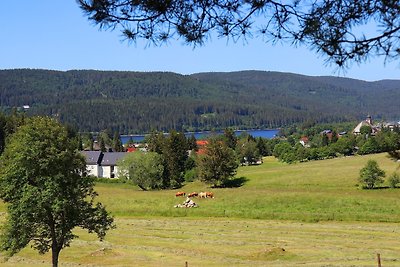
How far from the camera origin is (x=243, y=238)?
41.8m

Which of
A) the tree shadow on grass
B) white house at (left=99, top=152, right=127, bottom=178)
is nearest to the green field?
the tree shadow on grass

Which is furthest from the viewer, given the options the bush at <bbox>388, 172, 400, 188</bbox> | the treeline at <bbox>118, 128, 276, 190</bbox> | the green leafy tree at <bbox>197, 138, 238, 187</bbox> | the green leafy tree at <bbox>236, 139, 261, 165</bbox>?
the green leafy tree at <bbox>236, 139, 261, 165</bbox>

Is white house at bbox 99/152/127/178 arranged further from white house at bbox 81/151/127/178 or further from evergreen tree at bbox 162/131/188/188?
evergreen tree at bbox 162/131/188/188

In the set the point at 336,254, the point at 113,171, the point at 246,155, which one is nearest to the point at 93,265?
the point at 336,254

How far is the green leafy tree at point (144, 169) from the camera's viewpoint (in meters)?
91.3

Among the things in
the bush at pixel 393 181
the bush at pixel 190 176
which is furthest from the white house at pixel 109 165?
the bush at pixel 393 181

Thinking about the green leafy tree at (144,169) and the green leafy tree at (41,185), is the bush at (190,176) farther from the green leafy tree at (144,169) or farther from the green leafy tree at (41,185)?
the green leafy tree at (41,185)

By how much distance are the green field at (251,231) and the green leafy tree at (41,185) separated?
6.79 m

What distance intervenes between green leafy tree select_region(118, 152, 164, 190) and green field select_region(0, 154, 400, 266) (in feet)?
50.3

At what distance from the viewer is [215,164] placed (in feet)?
285

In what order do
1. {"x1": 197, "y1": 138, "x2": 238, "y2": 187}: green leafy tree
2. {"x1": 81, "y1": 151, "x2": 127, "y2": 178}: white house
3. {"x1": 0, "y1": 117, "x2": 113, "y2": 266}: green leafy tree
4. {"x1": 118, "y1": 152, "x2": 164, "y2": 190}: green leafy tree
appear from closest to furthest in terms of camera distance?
{"x1": 0, "y1": 117, "x2": 113, "y2": 266}: green leafy tree
{"x1": 197, "y1": 138, "x2": 238, "y2": 187}: green leafy tree
{"x1": 118, "y1": 152, "x2": 164, "y2": 190}: green leafy tree
{"x1": 81, "y1": 151, "x2": 127, "y2": 178}: white house

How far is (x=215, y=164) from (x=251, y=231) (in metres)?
41.4

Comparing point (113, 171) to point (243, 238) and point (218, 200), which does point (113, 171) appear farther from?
point (243, 238)

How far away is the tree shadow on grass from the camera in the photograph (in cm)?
9119
